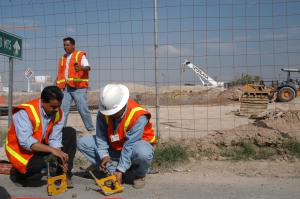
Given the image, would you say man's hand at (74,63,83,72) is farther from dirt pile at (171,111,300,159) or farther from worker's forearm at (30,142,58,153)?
worker's forearm at (30,142,58,153)

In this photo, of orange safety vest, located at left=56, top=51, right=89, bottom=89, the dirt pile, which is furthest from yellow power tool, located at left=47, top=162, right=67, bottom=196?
orange safety vest, located at left=56, top=51, right=89, bottom=89

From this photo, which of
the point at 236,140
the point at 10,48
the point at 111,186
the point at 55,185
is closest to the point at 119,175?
the point at 111,186

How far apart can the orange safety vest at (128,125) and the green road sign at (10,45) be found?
2.51 m

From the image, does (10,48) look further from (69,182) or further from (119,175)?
(119,175)

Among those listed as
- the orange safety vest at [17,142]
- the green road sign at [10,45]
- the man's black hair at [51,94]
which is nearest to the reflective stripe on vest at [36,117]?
the orange safety vest at [17,142]

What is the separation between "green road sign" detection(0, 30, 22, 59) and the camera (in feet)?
19.4

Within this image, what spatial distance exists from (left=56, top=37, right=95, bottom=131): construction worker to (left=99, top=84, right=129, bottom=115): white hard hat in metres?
2.49

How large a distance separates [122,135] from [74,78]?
8.54 feet

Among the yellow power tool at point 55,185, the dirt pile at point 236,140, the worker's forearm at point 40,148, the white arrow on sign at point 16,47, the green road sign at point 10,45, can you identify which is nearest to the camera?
the worker's forearm at point 40,148

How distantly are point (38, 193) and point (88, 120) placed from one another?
2.64 metres

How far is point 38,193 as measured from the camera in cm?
422

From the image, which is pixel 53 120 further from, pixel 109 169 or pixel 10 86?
pixel 10 86

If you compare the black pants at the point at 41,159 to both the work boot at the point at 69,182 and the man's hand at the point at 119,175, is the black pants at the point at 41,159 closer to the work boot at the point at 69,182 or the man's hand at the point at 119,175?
the work boot at the point at 69,182

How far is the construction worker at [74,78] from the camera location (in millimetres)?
6602
